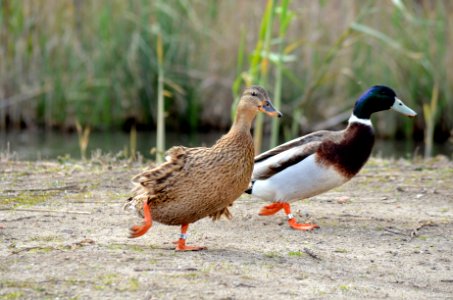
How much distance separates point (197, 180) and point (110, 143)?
23.1 feet

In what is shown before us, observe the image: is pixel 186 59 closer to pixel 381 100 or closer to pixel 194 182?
pixel 381 100

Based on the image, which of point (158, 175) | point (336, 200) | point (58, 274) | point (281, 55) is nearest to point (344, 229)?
point (336, 200)

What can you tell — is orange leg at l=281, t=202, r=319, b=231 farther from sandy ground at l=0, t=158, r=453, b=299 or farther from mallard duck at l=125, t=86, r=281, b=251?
mallard duck at l=125, t=86, r=281, b=251

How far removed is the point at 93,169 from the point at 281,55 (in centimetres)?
250

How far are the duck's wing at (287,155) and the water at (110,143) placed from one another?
15.0 feet

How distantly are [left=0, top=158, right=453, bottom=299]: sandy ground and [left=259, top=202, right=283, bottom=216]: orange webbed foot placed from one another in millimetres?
43

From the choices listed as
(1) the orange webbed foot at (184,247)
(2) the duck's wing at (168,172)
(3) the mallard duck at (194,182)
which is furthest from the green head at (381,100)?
(1) the orange webbed foot at (184,247)

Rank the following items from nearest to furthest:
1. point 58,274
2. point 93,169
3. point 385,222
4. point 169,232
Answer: point 58,274 → point 169,232 → point 385,222 → point 93,169

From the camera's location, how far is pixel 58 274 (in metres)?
4.12

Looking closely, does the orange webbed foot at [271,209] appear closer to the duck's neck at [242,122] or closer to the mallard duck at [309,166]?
the mallard duck at [309,166]

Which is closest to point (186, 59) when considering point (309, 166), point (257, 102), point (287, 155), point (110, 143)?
point (110, 143)

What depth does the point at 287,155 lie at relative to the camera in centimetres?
587

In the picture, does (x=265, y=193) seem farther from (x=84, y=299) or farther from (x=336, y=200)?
(x=84, y=299)

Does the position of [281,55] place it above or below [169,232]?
above
